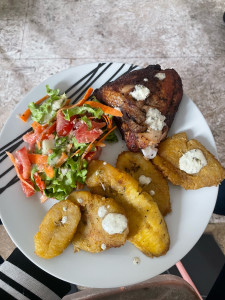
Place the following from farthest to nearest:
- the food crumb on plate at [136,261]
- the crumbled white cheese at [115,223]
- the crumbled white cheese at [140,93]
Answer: the crumbled white cheese at [140,93] < the food crumb on plate at [136,261] < the crumbled white cheese at [115,223]

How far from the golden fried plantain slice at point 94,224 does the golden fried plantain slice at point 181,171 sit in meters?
0.34

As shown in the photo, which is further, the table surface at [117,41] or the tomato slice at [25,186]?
the table surface at [117,41]

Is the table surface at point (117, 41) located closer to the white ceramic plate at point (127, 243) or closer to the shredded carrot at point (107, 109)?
the white ceramic plate at point (127, 243)

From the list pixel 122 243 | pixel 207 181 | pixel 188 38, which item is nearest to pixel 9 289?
pixel 122 243

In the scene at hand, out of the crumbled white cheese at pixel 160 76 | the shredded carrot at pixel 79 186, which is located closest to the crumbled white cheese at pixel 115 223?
the shredded carrot at pixel 79 186

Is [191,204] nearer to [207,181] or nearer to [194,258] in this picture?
[207,181]

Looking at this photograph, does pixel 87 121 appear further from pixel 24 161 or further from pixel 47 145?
pixel 24 161

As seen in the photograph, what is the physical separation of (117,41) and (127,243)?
5.49ft

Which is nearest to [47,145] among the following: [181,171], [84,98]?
[84,98]

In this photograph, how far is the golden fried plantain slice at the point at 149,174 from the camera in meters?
1.58

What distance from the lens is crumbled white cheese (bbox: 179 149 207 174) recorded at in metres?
1.61

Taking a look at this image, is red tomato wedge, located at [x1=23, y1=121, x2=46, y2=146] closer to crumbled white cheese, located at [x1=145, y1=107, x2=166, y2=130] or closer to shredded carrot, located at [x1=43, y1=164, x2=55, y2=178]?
shredded carrot, located at [x1=43, y1=164, x2=55, y2=178]

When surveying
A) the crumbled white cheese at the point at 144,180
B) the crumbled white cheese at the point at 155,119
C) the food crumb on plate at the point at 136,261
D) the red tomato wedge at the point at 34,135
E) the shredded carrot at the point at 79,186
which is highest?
the red tomato wedge at the point at 34,135

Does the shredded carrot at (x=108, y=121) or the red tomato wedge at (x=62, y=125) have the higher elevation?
the red tomato wedge at (x=62, y=125)
